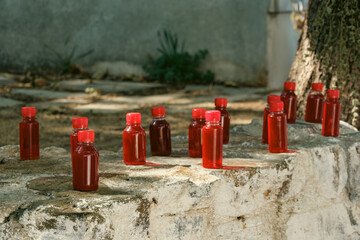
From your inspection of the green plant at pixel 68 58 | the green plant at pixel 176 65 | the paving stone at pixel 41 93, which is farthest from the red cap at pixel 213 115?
the green plant at pixel 68 58

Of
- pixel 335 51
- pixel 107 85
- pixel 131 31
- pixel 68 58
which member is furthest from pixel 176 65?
pixel 335 51

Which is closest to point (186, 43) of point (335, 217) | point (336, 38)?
point (336, 38)

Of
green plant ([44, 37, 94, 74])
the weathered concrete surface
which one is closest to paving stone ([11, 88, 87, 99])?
green plant ([44, 37, 94, 74])

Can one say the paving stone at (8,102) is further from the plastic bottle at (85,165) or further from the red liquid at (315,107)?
the plastic bottle at (85,165)

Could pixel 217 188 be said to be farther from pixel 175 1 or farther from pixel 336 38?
pixel 175 1

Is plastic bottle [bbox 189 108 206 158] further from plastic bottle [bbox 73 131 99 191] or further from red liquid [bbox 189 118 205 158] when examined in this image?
plastic bottle [bbox 73 131 99 191]

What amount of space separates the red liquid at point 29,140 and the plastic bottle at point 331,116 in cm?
153

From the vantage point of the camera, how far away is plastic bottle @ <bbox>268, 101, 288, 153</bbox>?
2.45 meters

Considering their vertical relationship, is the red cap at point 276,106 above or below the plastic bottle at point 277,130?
above

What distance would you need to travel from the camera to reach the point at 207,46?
7.96 metres

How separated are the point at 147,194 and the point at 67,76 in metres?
6.63

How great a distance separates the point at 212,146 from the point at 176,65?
19.5ft

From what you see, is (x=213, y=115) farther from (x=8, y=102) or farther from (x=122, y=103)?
(x=8, y=102)

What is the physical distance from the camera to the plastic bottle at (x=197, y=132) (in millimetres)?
2404
